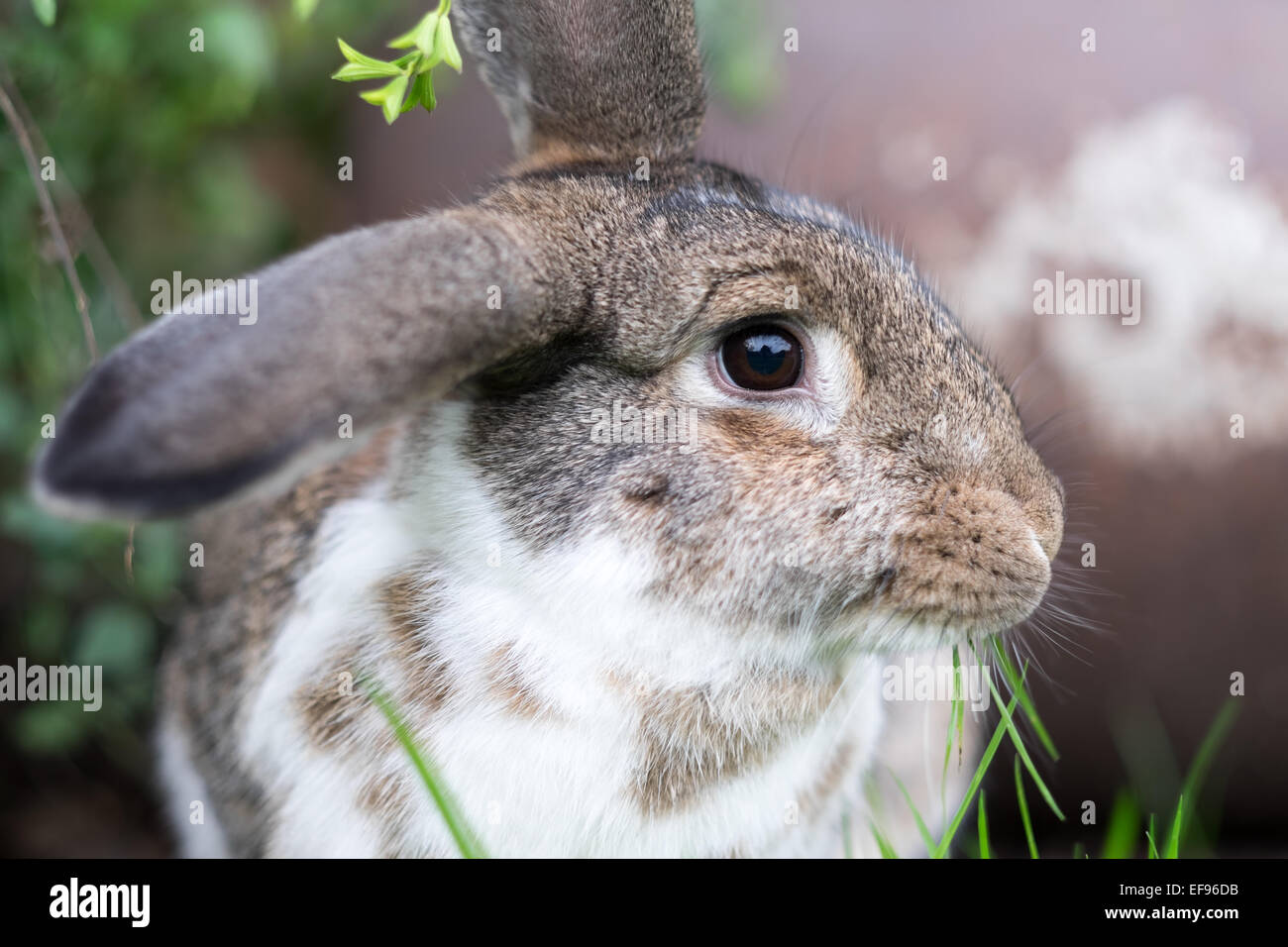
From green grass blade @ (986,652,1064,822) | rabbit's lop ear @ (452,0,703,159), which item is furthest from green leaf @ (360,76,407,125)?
green grass blade @ (986,652,1064,822)

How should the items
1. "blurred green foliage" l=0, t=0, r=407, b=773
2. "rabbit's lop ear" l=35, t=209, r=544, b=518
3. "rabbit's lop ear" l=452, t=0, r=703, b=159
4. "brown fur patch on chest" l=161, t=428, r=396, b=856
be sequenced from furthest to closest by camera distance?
"blurred green foliage" l=0, t=0, r=407, b=773
"brown fur patch on chest" l=161, t=428, r=396, b=856
"rabbit's lop ear" l=452, t=0, r=703, b=159
"rabbit's lop ear" l=35, t=209, r=544, b=518

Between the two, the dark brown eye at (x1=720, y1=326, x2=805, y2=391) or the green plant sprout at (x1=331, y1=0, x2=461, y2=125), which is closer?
the green plant sprout at (x1=331, y1=0, x2=461, y2=125)

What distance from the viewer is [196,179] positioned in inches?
144

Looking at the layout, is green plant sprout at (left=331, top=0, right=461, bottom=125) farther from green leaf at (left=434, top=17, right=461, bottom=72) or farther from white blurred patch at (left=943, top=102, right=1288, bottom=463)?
white blurred patch at (left=943, top=102, right=1288, bottom=463)

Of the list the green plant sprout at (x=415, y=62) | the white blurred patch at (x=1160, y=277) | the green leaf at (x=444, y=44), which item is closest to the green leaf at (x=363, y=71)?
the green plant sprout at (x=415, y=62)

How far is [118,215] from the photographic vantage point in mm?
3869

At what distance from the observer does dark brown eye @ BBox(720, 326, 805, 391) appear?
1994 millimetres

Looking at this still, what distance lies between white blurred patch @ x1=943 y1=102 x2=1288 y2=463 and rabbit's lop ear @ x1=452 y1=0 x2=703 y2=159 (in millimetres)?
1096

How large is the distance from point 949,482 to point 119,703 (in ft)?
8.75

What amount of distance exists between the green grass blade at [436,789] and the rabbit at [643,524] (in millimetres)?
22

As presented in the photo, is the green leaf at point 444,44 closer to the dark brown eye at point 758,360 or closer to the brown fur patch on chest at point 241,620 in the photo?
the dark brown eye at point 758,360

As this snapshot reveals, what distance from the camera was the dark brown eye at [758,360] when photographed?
1.99 meters

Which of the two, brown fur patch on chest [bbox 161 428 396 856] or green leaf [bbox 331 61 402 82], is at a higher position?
green leaf [bbox 331 61 402 82]

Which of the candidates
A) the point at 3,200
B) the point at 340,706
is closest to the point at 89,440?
the point at 340,706
